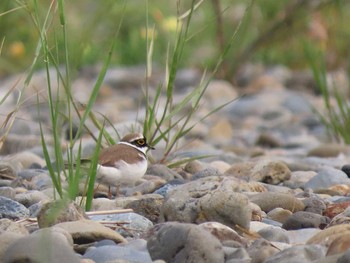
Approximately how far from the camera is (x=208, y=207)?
340 cm

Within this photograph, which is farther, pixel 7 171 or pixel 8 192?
pixel 7 171

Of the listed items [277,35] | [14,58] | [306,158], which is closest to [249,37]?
[277,35]

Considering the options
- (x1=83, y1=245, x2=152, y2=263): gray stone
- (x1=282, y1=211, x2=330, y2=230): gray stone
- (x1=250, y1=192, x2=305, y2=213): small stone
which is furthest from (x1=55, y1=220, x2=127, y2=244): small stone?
(x1=250, y1=192, x2=305, y2=213): small stone

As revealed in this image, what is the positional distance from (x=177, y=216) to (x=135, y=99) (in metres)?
7.50

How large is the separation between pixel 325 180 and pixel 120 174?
0.99 metres

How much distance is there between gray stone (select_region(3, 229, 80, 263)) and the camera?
8.93ft

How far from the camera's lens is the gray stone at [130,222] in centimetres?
338

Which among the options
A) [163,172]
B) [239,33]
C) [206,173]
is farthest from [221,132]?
[206,173]

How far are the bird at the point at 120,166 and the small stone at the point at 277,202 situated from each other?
21.6 inches

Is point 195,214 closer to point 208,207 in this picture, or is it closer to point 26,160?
point 208,207

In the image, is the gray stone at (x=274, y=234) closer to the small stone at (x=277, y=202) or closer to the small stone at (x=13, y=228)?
the small stone at (x=277, y=202)

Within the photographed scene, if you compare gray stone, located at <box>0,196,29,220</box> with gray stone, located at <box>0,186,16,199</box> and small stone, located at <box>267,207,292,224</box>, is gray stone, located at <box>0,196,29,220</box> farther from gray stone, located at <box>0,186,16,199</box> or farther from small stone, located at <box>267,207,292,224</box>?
small stone, located at <box>267,207,292,224</box>

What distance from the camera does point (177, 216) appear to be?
3.43 metres

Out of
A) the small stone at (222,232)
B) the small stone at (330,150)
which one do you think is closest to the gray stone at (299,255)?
the small stone at (222,232)
